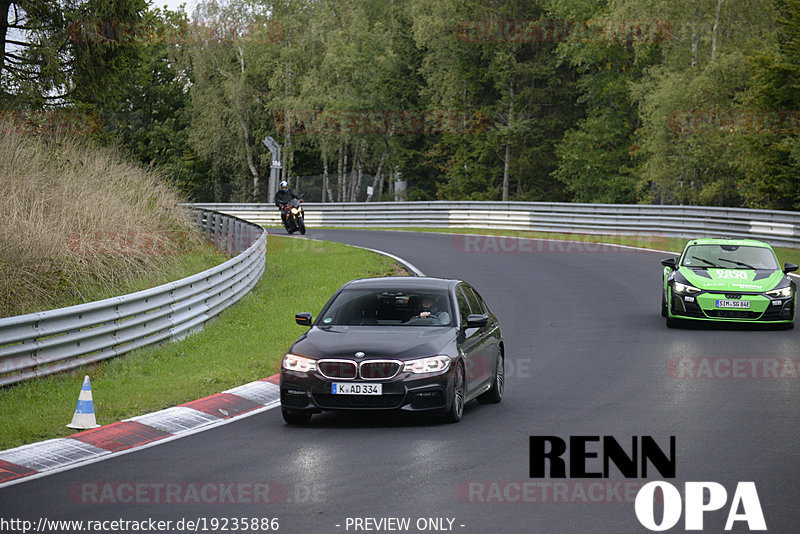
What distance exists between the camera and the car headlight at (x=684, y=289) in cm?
1914

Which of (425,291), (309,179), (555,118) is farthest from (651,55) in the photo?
(425,291)

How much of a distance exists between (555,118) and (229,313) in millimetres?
45375

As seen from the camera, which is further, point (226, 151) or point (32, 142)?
point (226, 151)

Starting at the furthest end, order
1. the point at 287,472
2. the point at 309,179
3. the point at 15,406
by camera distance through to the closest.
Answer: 1. the point at 309,179
2. the point at 15,406
3. the point at 287,472

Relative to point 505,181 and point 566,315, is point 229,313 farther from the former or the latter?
Result: point 505,181

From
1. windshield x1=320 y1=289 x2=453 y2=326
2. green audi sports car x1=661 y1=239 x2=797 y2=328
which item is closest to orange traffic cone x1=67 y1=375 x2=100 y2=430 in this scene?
windshield x1=320 y1=289 x2=453 y2=326

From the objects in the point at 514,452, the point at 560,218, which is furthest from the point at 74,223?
the point at 560,218

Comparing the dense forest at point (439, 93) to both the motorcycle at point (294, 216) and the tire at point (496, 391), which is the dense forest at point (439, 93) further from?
the tire at point (496, 391)

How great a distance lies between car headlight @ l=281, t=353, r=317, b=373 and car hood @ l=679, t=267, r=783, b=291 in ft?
32.3

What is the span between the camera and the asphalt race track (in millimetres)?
7691

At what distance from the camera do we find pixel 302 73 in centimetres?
7612

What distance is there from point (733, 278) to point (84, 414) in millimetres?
11881

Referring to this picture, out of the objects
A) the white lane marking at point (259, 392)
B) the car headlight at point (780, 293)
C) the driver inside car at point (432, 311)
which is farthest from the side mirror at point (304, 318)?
the car headlight at point (780, 293)

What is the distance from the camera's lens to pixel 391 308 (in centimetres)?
1224
